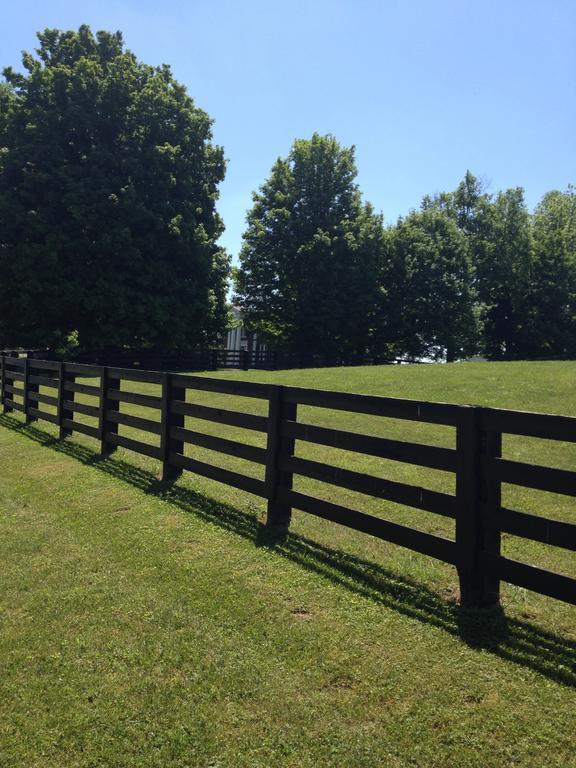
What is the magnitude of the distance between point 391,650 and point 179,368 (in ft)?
91.2

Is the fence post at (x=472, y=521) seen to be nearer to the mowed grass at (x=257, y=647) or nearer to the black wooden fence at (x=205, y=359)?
the mowed grass at (x=257, y=647)

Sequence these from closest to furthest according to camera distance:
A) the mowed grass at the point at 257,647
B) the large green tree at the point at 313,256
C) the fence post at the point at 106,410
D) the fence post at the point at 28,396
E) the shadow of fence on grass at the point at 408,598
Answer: the mowed grass at the point at 257,647 → the shadow of fence on grass at the point at 408,598 → the fence post at the point at 106,410 → the fence post at the point at 28,396 → the large green tree at the point at 313,256

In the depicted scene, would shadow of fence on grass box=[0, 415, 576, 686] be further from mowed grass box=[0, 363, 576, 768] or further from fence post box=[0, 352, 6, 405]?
fence post box=[0, 352, 6, 405]

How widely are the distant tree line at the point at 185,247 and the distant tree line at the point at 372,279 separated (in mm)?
112

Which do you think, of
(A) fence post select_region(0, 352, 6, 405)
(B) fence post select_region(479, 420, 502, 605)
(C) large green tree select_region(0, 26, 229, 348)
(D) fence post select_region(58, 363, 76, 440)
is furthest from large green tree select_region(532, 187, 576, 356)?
(B) fence post select_region(479, 420, 502, 605)

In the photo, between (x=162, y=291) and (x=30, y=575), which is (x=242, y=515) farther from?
(x=162, y=291)

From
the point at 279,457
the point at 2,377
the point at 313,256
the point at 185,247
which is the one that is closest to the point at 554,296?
the point at 313,256

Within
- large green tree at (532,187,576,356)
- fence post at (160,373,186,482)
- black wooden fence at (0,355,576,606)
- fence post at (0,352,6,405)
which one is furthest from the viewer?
large green tree at (532,187,576,356)

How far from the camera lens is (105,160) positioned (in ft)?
91.3

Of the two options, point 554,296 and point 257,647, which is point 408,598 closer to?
point 257,647

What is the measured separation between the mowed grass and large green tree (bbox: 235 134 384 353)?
31.6 metres

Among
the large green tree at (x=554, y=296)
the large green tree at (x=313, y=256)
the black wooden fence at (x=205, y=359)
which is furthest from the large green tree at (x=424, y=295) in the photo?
the large green tree at (x=554, y=296)

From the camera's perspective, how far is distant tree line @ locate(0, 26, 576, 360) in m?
27.0

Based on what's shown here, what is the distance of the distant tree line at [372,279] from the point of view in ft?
123
